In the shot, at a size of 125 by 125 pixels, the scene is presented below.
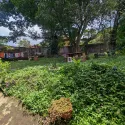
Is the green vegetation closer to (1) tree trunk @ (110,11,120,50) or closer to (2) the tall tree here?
(2) the tall tree

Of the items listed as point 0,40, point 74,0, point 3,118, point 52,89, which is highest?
point 74,0

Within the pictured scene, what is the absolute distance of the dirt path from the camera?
3.37m

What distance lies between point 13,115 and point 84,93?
58.8 inches

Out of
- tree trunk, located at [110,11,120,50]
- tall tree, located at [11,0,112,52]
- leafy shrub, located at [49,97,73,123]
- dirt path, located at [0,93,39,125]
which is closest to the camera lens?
leafy shrub, located at [49,97,73,123]

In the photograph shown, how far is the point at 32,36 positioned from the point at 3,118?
15.4 meters

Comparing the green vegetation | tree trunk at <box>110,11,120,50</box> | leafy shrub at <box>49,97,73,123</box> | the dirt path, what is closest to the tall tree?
tree trunk at <box>110,11,120,50</box>

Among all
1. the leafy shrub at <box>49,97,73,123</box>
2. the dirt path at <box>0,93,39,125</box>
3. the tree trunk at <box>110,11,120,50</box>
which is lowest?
the dirt path at <box>0,93,39,125</box>

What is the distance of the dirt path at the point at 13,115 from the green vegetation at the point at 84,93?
143 millimetres

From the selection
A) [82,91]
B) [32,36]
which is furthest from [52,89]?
[32,36]

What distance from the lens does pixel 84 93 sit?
344 centimetres

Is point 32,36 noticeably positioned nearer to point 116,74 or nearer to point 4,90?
point 4,90

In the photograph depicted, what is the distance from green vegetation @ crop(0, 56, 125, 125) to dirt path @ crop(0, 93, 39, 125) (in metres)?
0.14

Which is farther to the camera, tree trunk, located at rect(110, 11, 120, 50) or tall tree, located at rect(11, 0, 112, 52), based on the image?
tree trunk, located at rect(110, 11, 120, 50)

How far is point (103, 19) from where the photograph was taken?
13.6 metres
